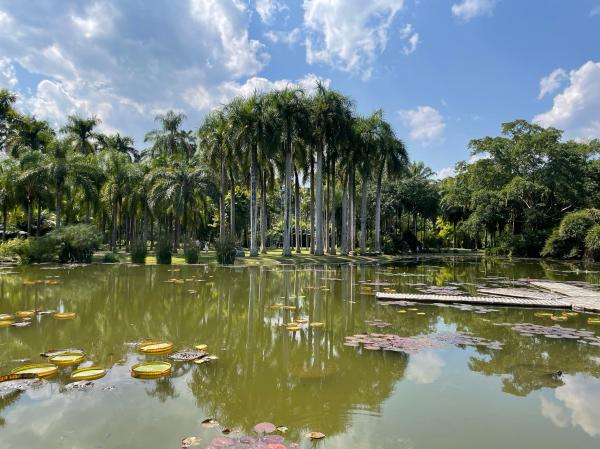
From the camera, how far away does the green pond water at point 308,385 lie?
4.97 metres

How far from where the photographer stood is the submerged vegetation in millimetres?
34875

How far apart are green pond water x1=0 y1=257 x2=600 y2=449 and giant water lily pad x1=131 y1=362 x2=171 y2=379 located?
131 millimetres

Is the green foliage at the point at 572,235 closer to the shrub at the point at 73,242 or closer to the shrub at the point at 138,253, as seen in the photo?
the shrub at the point at 138,253

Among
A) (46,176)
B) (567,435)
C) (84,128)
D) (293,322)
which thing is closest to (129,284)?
(293,322)

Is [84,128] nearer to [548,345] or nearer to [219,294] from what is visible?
[219,294]

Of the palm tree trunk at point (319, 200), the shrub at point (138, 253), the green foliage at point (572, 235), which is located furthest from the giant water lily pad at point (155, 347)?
the green foliage at point (572, 235)

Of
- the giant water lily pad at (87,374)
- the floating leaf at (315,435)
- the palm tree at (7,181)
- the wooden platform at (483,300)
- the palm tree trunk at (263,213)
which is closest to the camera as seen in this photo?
the floating leaf at (315,435)

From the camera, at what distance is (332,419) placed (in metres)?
5.35

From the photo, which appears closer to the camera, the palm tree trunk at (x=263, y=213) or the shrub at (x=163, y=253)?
the shrub at (x=163, y=253)

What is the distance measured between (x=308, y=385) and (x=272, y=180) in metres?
36.5

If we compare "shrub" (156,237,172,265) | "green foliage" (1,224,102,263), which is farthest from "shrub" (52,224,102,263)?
"shrub" (156,237,172,265)

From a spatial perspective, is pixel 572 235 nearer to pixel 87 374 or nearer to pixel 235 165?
pixel 235 165

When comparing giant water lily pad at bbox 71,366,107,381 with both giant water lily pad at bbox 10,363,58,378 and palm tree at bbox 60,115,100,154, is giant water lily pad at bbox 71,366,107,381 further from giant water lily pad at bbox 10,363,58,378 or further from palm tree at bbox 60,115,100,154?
palm tree at bbox 60,115,100,154

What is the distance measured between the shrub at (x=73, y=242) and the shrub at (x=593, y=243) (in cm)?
4400
